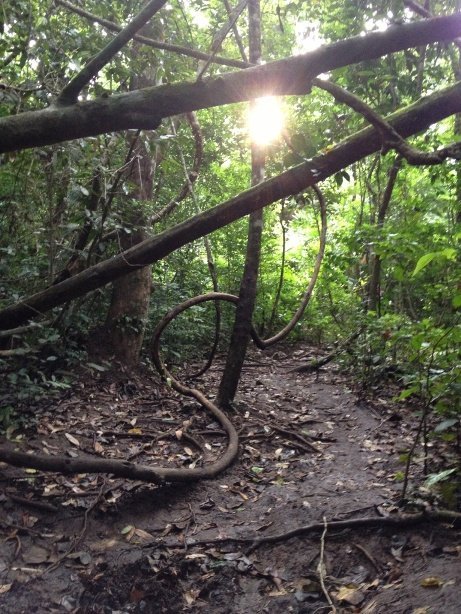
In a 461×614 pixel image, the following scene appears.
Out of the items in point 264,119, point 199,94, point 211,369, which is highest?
point 264,119

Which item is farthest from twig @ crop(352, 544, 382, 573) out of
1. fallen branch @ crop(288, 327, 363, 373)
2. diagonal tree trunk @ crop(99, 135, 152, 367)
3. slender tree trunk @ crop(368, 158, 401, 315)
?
fallen branch @ crop(288, 327, 363, 373)

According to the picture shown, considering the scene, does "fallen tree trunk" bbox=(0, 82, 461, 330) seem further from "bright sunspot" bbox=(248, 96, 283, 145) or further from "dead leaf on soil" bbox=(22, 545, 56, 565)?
"bright sunspot" bbox=(248, 96, 283, 145)

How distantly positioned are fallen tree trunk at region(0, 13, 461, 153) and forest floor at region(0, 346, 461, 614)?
2.82 m

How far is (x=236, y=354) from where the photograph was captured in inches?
254

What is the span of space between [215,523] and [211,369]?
15.5ft

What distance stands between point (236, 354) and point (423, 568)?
12.3ft

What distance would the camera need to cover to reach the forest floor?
10.4 feet

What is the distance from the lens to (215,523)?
13.6 ft

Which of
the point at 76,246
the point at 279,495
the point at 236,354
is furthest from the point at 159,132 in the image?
the point at 279,495

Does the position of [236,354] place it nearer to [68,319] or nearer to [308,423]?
[308,423]

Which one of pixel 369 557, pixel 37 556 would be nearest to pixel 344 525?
pixel 369 557

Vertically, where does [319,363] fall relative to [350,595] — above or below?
above

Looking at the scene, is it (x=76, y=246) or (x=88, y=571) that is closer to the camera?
(x=88, y=571)

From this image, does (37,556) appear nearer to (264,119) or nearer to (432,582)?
(432,582)
